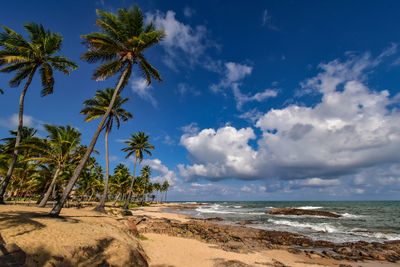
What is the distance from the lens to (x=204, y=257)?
1056 cm

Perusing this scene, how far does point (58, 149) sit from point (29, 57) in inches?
326

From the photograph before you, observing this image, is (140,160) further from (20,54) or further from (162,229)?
(20,54)

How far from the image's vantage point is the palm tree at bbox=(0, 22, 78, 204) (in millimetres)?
12453

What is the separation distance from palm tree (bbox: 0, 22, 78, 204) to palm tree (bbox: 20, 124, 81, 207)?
3.28 m

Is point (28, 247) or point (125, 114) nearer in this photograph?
point (28, 247)

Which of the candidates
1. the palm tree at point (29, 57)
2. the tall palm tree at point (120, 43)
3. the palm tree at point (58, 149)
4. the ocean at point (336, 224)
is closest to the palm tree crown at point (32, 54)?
the palm tree at point (29, 57)

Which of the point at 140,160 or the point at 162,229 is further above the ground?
the point at 140,160

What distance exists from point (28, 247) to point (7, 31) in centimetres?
1504

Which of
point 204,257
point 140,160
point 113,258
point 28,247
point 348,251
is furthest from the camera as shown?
point 140,160

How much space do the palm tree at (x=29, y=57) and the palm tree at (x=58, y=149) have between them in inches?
129

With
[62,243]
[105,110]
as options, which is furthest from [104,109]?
[62,243]

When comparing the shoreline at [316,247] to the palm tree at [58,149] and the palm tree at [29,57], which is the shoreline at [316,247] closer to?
the palm tree at [58,149]

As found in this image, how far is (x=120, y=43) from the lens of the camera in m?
13.5

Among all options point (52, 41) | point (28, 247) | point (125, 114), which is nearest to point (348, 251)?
point (28, 247)
